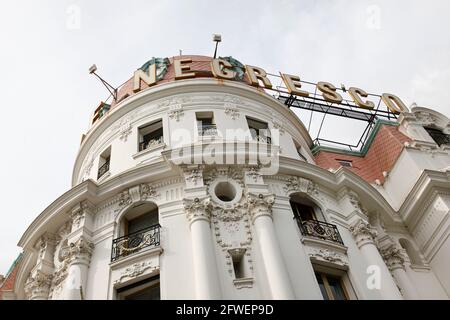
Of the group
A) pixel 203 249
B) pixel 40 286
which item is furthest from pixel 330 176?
pixel 40 286

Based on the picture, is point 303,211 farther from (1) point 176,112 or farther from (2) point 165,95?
(2) point 165,95

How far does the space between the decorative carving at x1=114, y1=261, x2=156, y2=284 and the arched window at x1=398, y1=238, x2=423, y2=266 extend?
39.4 ft

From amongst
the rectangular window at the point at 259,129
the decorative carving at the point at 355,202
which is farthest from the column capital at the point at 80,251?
the decorative carving at the point at 355,202

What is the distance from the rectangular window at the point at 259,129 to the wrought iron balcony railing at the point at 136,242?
7821 mm

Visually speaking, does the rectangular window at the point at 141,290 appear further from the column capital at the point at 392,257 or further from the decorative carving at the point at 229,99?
the decorative carving at the point at 229,99

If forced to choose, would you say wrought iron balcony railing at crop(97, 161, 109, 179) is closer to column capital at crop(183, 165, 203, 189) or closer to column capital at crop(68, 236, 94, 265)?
column capital at crop(68, 236, 94, 265)

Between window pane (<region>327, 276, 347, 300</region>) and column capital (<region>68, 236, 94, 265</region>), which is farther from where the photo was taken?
column capital (<region>68, 236, 94, 265</region>)

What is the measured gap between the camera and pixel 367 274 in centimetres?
1611

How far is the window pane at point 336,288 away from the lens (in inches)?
613

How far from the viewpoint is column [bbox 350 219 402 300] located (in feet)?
50.3

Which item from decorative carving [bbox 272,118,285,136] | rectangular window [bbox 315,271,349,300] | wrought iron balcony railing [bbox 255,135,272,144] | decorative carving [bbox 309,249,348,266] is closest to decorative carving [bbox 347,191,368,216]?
decorative carving [bbox 309,249,348,266]

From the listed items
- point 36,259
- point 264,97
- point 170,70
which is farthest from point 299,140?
point 36,259

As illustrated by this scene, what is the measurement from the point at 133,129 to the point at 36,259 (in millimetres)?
7168
